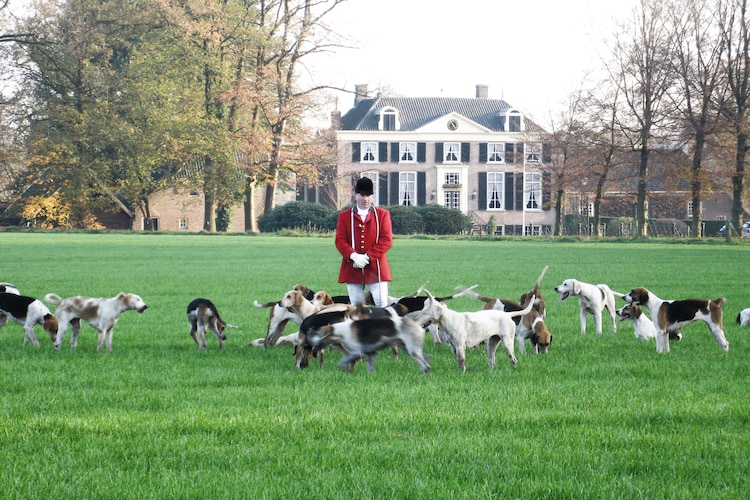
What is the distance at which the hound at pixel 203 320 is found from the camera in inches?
400

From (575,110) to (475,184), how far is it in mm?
22487

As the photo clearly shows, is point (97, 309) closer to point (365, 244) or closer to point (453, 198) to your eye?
point (365, 244)

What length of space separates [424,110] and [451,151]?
15.6 ft

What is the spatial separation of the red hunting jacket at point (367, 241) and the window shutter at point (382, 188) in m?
67.7

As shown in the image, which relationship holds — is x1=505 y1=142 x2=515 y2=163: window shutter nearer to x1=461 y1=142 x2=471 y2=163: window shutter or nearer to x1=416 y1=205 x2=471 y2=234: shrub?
x1=461 y1=142 x2=471 y2=163: window shutter

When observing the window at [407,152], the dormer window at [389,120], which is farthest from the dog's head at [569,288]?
the dormer window at [389,120]

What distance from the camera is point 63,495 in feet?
16.1

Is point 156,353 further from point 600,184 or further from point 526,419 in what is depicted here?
point 600,184

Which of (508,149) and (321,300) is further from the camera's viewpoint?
(508,149)

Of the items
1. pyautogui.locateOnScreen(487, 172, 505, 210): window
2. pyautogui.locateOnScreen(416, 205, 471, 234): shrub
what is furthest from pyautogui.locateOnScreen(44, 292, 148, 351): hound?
pyautogui.locateOnScreen(487, 172, 505, 210): window

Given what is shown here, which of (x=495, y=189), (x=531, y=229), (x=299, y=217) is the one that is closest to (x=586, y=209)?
(x=531, y=229)

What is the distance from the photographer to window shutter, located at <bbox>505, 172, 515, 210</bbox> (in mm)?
79938

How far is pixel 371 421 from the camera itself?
21.2 feet

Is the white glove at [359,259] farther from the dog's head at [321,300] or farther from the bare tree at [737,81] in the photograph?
the bare tree at [737,81]
